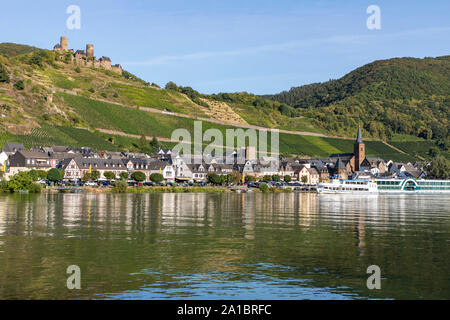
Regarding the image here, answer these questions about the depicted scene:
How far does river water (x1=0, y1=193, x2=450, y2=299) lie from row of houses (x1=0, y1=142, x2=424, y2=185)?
73.4 m

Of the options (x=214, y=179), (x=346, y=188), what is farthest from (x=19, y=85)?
(x=346, y=188)

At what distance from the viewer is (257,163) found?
15650 centimetres

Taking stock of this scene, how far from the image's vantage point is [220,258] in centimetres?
2733

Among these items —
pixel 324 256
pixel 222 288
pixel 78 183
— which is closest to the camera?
pixel 222 288

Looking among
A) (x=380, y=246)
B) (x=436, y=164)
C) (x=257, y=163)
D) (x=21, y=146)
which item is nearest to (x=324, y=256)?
(x=380, y=246)

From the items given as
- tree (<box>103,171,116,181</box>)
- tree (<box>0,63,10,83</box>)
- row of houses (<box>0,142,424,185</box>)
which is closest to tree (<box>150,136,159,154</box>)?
row of houses (<box>0,142,424,185</box>)

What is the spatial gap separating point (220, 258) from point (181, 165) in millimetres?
113644

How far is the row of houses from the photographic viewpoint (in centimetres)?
11683

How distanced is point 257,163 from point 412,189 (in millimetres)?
43282

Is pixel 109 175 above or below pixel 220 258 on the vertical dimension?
above

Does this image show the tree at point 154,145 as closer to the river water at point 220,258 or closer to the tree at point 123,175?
the tree at point 123,175

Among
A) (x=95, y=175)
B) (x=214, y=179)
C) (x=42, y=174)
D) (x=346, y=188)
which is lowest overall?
(x=346, y=188)

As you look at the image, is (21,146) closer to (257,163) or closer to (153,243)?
(257,163)

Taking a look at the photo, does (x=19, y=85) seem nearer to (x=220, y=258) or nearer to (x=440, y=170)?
(x=440, y=170)
